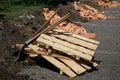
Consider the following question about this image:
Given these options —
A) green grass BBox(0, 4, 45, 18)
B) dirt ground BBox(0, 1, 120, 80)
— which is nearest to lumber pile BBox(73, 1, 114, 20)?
dirt ground BBox(0, 1, 120, 80)

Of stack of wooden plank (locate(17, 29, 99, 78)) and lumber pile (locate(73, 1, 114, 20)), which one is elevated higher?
stack of wooden plank (locate(17, 29, 99, 78))

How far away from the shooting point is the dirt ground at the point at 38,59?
9.85 m

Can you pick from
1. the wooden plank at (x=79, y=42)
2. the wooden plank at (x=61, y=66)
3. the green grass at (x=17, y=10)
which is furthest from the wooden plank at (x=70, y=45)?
the green grass at (x=17, y=10)

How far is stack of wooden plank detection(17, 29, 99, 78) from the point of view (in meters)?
10.1

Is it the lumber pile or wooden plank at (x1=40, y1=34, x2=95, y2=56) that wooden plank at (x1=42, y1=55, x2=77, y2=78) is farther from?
the lumber pile

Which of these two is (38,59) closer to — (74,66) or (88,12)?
(74,66)

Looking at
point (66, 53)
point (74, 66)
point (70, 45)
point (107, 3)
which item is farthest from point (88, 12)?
point (74, 66)

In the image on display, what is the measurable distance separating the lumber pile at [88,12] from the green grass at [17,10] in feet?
7.59

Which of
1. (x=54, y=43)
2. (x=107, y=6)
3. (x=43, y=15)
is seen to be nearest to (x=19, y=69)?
(x=54, y=43)

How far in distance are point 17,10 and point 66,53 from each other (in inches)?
230

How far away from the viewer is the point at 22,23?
1374cm

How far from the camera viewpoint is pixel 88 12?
1831 centimetres

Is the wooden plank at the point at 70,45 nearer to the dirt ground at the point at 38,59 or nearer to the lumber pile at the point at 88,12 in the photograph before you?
the dirt ground at the point at 38,59

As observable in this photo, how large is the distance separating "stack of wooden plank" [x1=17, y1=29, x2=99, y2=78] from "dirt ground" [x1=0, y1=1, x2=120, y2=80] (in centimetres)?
23
